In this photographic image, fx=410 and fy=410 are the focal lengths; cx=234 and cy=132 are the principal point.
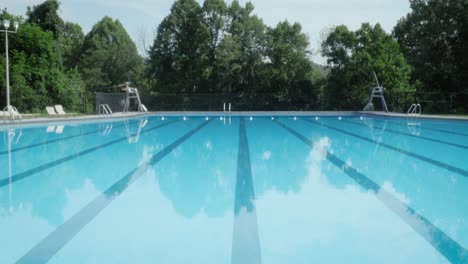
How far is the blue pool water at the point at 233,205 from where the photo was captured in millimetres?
3238

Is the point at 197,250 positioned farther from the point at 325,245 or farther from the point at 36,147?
the point at 36,147

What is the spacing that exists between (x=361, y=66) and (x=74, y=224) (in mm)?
24148

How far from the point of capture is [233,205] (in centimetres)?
465

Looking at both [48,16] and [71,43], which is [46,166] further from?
[71,43]

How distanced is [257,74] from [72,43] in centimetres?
2221

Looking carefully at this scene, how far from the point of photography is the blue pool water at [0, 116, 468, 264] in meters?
3.24

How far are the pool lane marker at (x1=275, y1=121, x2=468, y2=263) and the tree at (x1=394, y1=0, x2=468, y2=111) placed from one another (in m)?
21.0

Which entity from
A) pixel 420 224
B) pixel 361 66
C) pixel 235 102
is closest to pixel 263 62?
pixel 235 102

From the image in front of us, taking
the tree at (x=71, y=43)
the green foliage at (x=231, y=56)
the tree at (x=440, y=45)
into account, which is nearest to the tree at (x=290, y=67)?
the green foliage at (x=231, y=56)

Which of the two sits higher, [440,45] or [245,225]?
[440,45]

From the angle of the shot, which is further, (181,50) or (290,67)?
(181,50)

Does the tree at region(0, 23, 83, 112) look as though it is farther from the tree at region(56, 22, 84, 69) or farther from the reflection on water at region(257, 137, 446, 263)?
the reflection on water at region(257, 137, 446, 263)

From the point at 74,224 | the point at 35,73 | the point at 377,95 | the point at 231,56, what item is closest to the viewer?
the point at 74,224

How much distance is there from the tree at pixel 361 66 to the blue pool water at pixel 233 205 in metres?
16.4
